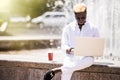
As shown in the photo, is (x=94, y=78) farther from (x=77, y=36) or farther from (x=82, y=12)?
(x=82, y=12)

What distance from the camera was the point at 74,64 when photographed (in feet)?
19.2

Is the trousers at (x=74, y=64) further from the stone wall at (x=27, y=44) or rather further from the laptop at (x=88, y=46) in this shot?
the stone wall at (x=27, y=44)

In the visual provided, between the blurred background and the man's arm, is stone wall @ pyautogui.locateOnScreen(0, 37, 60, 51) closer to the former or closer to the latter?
the blurred background

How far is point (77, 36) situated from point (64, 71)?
63cm

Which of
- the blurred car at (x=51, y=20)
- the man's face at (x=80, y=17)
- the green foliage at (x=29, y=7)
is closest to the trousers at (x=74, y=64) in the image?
the man's face at (x=80, y=17)

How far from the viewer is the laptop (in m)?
5.79

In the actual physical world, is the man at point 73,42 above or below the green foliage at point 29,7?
below

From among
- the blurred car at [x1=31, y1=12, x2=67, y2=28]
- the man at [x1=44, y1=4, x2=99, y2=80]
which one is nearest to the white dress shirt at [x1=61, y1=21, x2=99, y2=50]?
the man at [x1=44, y1=4, x2=99, y2=80]

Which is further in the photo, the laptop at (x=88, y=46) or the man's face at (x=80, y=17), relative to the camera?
the man's face at (x=80, y=17)

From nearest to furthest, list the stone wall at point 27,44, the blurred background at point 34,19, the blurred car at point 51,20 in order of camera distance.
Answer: the stone wall at point 27,44, the blurred background at point 34,19, the blurred car at point 51,20

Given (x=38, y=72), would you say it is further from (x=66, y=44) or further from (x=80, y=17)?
(x=80, y=17)

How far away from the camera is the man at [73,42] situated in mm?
5879

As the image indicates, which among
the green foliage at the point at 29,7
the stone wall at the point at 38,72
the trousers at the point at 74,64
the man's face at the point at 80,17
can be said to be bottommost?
the stone wall at the point at 38,72

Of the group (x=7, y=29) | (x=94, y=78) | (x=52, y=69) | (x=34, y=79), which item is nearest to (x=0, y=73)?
(x=34, y=79)
